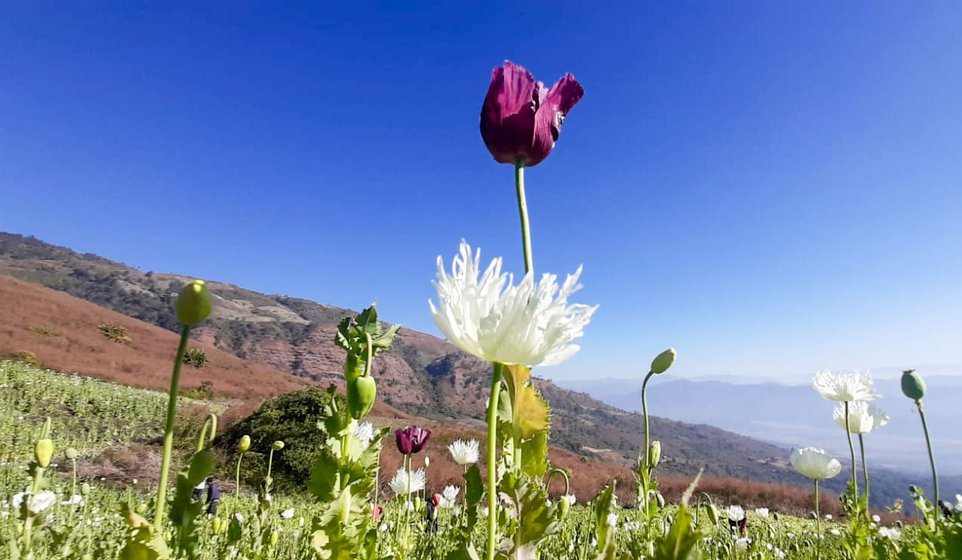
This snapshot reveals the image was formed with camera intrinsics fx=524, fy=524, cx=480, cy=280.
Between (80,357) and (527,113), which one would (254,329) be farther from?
(527,113)

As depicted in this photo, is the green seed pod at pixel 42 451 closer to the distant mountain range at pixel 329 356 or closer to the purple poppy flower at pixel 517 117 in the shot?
the purple poppy flower at pixel 517 117

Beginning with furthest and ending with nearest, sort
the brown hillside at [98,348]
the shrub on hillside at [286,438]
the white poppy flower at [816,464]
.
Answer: the brown hillside at [98,348] < the shrub on hillside at [286,438] < the white poppy flower at [816,464]

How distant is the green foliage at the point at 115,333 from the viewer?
3409 centimetres

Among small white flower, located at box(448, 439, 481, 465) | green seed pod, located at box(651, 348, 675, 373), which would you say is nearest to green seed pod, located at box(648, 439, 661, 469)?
green seed pod, located at box(651, 348, 675, 373)

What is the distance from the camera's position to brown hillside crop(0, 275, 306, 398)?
25.5 m

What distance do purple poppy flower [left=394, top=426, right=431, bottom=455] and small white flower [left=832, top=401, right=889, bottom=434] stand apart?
2722 mm

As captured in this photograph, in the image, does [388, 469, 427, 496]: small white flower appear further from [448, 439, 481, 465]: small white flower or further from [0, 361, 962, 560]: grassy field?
[448, 439, 481, 465]: small white flower

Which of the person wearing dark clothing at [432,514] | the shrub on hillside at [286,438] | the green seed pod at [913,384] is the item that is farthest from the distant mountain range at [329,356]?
the green seed pod at [913,384]

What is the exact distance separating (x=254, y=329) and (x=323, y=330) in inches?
365

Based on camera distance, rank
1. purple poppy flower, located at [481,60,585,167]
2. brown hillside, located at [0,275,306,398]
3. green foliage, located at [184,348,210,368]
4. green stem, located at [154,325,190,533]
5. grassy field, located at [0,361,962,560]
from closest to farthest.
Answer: green stem, located at [154,325,190,533], purple poppy flower, located at [481,60,585,167], grassy field, located at [0,361,962,560], brown hillside, located at [0,275,306,398], green foliage, located at [184,348,210,368]

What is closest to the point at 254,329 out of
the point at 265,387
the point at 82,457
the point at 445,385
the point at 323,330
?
the point at 323,330

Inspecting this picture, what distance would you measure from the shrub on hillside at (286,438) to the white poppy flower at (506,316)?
10.2m

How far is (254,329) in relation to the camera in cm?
7075

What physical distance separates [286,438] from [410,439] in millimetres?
9423
